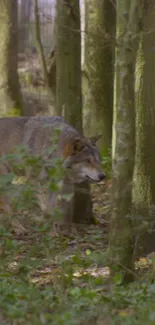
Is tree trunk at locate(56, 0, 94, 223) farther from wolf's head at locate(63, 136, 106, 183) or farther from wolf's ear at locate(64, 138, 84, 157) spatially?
wolf's ear at locate(64, 138, 84, 157)

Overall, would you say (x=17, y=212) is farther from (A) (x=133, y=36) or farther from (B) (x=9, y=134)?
(B) (x=9, y=134)

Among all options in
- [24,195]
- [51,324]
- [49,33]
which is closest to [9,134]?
[24,195]

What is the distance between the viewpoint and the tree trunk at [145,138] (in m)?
9.55

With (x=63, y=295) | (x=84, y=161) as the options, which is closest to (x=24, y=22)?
(x=84, y=161)

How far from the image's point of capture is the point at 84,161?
37.1 ft

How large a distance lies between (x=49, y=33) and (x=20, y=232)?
1362cm

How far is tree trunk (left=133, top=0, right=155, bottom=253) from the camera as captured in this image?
9.55 meters

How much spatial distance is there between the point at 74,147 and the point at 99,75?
4411mm

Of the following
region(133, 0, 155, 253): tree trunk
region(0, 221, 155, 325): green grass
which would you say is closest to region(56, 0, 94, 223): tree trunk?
region(133, 0, 155, 253): tree trunk

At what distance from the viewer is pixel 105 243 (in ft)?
34.2

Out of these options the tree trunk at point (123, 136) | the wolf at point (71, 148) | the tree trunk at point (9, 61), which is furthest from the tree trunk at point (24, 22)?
the tree trunk at point (123, 136)

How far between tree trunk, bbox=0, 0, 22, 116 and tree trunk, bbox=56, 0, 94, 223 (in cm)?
486

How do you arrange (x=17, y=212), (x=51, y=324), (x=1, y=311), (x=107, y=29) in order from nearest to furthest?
(x=51, y=324) < (x=1, y=311) < (x=17, y=212) < (x=107, y=29)

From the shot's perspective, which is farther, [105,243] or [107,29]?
[107,29]
